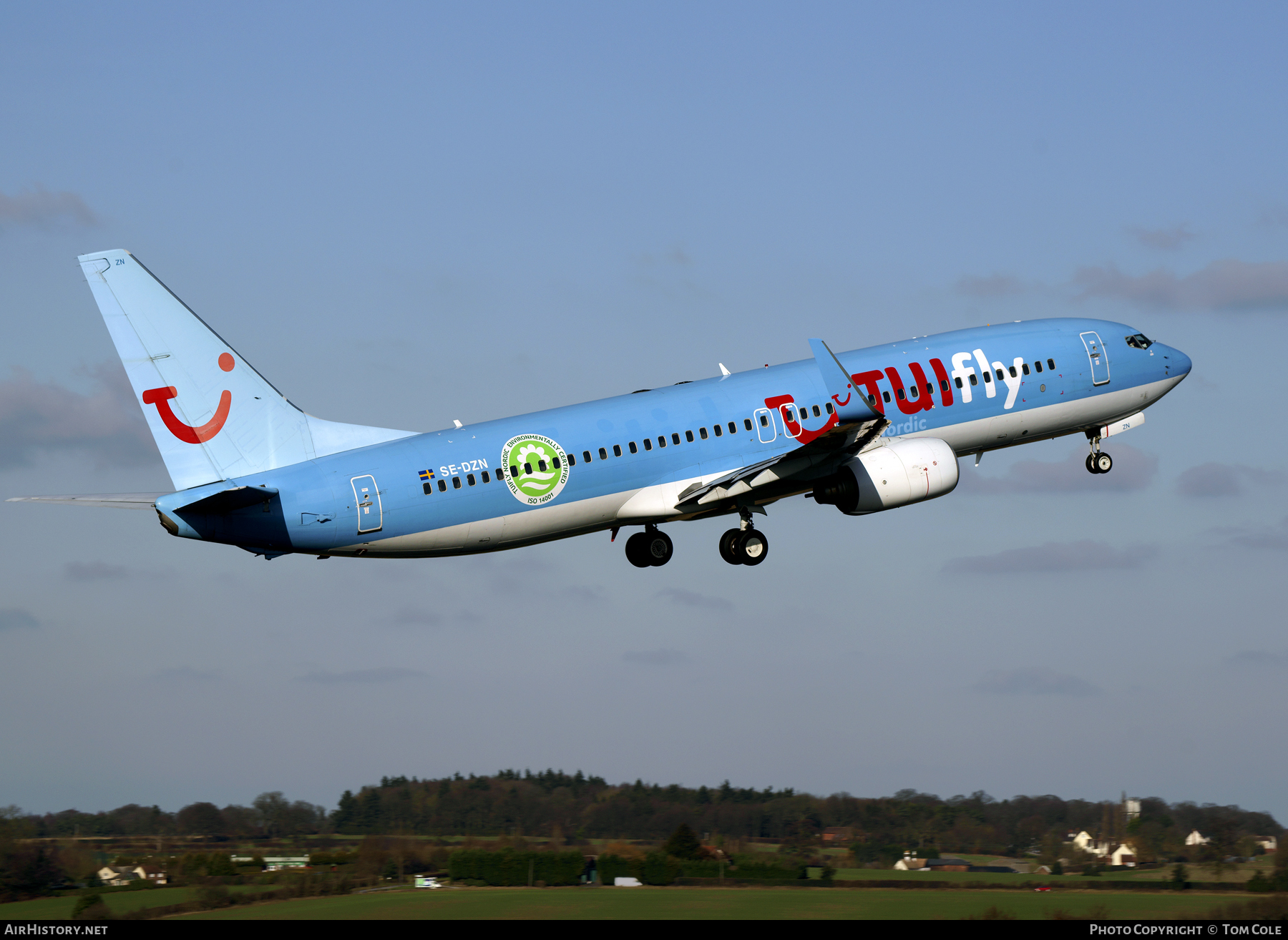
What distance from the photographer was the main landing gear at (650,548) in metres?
52.3

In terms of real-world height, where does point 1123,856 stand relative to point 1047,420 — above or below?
below

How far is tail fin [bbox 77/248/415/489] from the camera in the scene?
4288cm

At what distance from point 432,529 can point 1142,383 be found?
28.0 metres

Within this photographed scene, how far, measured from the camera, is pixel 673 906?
137ft

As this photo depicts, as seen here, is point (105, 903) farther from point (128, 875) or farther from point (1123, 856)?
point (1123, 856)

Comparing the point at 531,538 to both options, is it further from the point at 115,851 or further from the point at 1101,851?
the point at 1101,851

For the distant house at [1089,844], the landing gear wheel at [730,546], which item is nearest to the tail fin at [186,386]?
the landing gear wheel at [730,546]

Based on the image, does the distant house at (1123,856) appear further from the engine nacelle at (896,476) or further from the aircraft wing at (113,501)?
the aircraft wing at (113,501)

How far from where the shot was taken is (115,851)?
4197 cm

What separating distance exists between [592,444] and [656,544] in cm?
719

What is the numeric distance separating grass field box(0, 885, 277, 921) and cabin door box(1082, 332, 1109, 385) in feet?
115


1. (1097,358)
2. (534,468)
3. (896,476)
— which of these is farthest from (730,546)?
(1097,358)

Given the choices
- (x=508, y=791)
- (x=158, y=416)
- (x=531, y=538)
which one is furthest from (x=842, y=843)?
(x=158, y=416)

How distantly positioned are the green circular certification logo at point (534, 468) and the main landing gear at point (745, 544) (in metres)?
7.27
